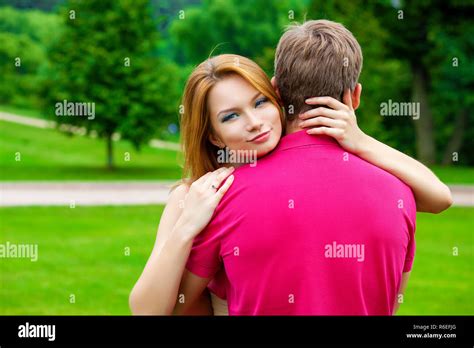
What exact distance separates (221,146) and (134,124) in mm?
27380

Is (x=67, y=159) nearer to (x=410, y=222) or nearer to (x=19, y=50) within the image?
(x=19, y=50)

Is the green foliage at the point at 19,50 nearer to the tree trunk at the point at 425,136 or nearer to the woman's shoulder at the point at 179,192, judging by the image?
the tree trunk at the point at 425,136

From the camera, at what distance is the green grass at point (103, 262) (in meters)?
9.53

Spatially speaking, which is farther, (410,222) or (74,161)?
(74,161)

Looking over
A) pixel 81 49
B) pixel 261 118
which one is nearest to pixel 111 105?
pixel 81 49

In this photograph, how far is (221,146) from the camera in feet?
9.35

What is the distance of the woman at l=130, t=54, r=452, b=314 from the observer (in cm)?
253

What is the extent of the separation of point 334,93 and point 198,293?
824 millimetres

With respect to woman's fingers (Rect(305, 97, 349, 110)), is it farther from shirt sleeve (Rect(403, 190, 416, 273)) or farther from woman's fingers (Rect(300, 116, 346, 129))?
shirt sleeve (Rect(403, 190, 416, 273))

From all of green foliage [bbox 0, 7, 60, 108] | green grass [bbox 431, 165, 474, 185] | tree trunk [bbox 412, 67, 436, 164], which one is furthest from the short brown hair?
green foliage [bbox 0, 7, 60, 108]

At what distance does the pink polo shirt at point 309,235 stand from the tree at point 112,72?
89.4 ft

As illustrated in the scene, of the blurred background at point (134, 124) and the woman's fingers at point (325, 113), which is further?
the blurred background at point (134, 124)

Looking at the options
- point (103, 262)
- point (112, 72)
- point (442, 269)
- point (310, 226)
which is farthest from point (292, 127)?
point (112, 72)

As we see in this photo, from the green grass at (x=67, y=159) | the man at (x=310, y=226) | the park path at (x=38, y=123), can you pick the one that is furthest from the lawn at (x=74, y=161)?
the man at (x=310, y=226)
